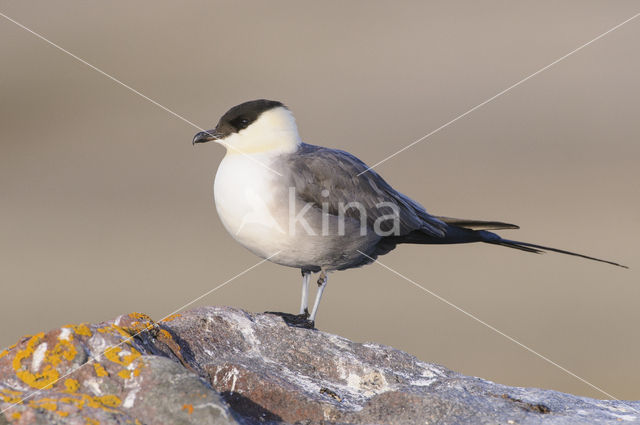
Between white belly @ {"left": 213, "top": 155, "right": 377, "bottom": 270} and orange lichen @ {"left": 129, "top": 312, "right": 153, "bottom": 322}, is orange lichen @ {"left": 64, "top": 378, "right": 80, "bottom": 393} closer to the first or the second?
orange lichen @ {"left": 129, "top": 312, "right": 153, "bottom": 322}

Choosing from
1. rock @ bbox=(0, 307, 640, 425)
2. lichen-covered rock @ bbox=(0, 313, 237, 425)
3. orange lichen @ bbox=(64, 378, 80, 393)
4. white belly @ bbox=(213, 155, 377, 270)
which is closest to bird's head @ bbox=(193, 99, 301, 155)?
white belly @ bbox=(213, 155, 377, 270)

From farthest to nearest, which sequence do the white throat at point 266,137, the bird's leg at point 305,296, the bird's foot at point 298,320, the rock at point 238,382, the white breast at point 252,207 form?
the bird's leg at point 305,296, the white throat at point 266,137, the bird's foot at point 298,320, the white breast at point 252,207, the rock at point 238,382

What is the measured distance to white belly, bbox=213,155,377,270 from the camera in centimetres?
570

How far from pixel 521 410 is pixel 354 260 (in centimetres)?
232

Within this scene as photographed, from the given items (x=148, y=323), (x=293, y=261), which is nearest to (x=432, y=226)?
(x=293, y=261)

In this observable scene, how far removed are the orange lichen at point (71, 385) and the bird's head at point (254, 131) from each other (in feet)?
9.67

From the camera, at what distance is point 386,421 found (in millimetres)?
3996

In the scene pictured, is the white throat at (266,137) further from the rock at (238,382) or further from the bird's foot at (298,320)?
the rock at (238,382)

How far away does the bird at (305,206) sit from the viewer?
5758mm

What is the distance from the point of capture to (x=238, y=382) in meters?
4.19

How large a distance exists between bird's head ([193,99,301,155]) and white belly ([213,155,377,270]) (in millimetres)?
186

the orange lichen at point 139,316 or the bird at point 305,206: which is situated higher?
the bird at point 305,206

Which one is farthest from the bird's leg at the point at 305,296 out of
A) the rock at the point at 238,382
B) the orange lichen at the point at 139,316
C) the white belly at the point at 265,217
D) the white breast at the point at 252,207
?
the orange lichen at the point at 139,316

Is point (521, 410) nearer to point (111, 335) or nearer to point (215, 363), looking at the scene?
point (215, 363)
